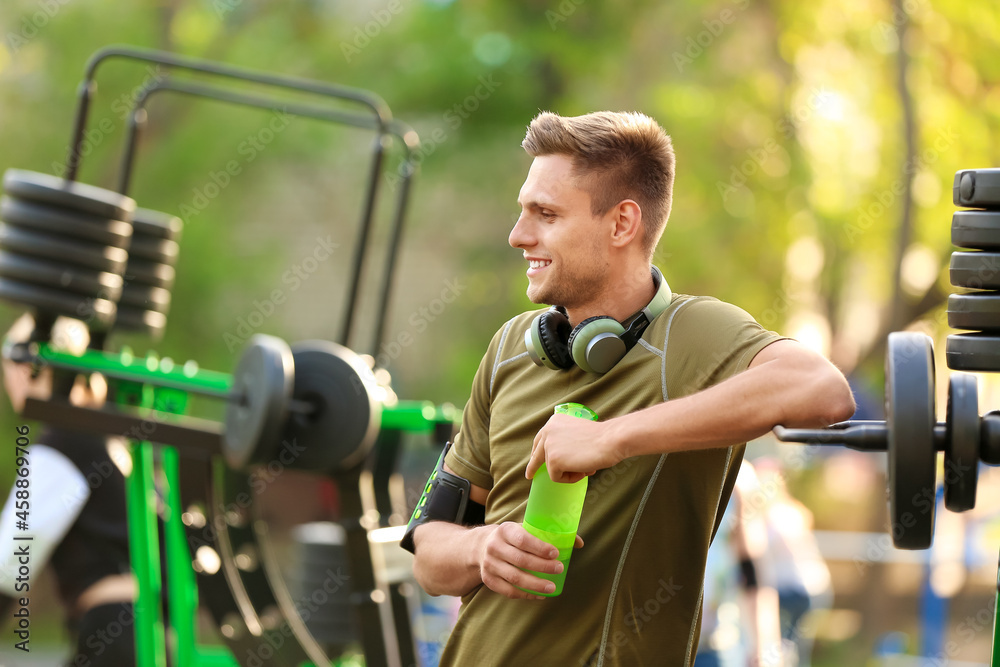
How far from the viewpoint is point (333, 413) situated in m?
3.41

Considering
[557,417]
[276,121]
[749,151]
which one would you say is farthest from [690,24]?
[557,417]

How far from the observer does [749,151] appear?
8141 millimetres

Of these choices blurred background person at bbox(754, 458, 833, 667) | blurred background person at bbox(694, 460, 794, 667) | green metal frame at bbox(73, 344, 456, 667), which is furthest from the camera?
blurred background person at bbox(754, 458, 833, 667)

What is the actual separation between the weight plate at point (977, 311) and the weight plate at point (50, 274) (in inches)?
108

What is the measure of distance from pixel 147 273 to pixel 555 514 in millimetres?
3167

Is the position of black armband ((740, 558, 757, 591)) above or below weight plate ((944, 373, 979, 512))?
below

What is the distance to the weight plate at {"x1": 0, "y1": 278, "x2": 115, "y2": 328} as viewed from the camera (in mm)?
3406

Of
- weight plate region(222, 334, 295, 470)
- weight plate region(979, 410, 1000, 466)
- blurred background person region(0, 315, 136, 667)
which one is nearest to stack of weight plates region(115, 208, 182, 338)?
blurred background person region(0, 315, 136, 667)

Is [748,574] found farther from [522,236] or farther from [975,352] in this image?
[522,236]

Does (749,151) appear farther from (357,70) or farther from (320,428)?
(320,428)

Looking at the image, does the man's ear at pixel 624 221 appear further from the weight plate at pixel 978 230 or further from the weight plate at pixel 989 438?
the weight plate at pixel 989 438

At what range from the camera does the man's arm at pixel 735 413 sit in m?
1.57

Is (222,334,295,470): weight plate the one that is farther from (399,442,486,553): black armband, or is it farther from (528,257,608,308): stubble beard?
(528,257,608,308): stubble beard

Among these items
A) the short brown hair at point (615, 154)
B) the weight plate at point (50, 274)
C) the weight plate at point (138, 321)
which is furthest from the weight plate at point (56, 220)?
the short brown hair at point (615, 154)
